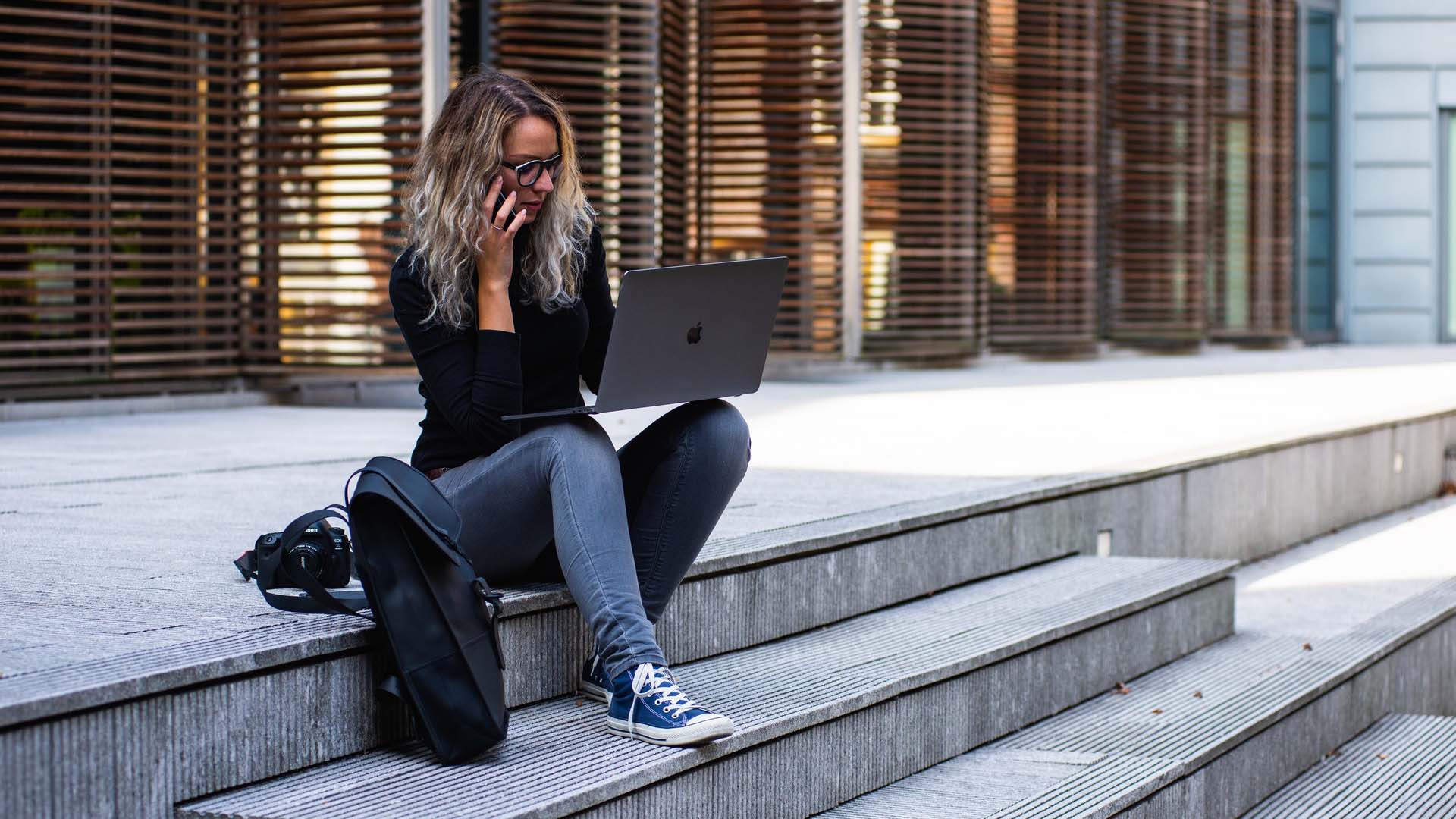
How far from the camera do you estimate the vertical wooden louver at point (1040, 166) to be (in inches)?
603

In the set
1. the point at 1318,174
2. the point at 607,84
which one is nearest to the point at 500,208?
the point at 607,84

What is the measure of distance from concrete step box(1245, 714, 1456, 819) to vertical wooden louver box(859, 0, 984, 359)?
8520 mm

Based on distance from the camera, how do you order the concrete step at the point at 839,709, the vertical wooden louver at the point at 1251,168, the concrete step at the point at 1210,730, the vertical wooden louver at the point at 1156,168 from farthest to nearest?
the vertical wooden louver at the point at 1251,168 < the vertical wooden louver at the point at 1156,168 < the concrete step at the point at 1210,730 < the concrete step at the point at 839,709

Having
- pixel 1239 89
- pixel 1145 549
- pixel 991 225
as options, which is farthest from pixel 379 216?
Result: pixel 1239 89

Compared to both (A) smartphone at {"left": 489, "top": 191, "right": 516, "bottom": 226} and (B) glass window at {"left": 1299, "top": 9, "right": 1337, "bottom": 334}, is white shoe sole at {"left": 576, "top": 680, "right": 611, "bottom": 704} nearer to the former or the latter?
(A) smartphone at {"left": 489, "top": 191, "right": 516, "bottom": 226}

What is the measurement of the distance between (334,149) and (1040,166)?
316 inches

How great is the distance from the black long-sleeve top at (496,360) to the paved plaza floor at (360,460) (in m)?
0.53

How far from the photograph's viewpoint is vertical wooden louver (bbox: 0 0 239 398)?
858cm

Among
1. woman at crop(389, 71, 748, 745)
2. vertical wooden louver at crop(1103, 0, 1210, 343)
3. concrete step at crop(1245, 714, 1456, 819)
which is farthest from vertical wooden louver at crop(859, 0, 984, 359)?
woman at crop(389, 71, 748, 745)

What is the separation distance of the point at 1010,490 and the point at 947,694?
149cm

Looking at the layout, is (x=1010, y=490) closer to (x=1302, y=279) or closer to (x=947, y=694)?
(x=947, y=694)

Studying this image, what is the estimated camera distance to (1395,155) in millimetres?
21656

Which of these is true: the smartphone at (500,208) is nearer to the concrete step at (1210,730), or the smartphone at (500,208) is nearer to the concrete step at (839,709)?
the concrete step at (839,709)

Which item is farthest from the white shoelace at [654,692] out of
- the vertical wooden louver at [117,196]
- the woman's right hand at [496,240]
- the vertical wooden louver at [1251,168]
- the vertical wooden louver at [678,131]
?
the vertical wooden louver at [1251,168]
